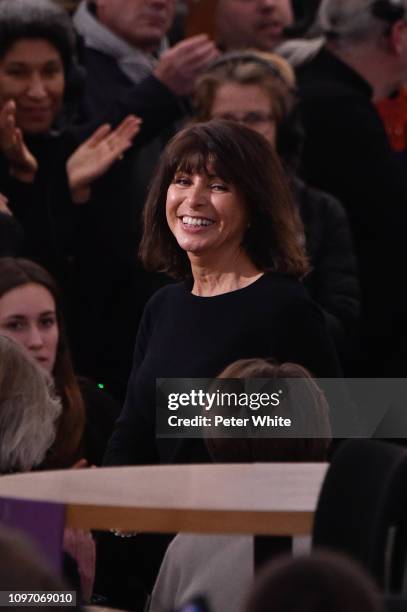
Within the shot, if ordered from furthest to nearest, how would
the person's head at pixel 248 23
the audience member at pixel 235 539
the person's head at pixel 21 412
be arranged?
the person's head at pixel 248 23 < the person's head at pixel 21 412 < the audience member at pixel 235 539

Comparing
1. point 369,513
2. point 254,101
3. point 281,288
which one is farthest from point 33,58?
point 369,513

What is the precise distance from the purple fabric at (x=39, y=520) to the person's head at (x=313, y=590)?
1155 mm

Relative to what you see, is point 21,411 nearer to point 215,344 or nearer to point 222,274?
point 215,344

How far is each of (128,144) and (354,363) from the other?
1.01 metres

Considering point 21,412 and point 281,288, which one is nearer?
point 21,412

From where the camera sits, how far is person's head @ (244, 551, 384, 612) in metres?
1.09

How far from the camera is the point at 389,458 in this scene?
6.19ft

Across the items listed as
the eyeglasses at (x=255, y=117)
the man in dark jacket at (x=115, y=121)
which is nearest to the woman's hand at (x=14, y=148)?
the man in dark jacket at (x=115, y=121)

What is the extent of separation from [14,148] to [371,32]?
5.20ft

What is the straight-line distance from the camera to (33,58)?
4746 mm

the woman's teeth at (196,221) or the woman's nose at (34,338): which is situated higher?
the woman's teeth at (196,221)

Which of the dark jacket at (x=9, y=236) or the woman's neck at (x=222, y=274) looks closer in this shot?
the woman's neck at (x=222, y=274)

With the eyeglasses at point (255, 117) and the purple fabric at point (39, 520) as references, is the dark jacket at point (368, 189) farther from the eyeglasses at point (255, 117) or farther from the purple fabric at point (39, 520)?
the purple fabric at point (39, 520)

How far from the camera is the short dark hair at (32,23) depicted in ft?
15.4
